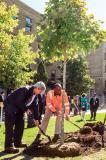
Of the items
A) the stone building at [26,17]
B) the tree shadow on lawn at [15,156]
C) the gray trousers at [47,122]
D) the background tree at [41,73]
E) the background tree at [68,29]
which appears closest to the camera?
the tree shadow on lawn at [15,156]

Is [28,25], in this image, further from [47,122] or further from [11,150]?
[11,150]

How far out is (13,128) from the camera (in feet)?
36.0

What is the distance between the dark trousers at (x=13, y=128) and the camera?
10.2 m

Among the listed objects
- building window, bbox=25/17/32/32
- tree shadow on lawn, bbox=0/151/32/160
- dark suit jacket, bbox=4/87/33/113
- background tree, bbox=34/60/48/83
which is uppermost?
building window, bbox=25/17/32/32

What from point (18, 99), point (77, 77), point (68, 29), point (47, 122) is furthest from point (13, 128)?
point (77, 77)

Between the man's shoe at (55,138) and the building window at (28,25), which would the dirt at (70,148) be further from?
the building window at (28,25)

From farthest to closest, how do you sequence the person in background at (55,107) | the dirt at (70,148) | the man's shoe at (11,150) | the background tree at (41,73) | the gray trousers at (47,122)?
the background tree at (41,73) < the gray trousers at (47,122) < the person in background at (55,107) < the man's shoe at (11,150) < the dirt at (70,148)

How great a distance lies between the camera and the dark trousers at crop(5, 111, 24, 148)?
10234mm

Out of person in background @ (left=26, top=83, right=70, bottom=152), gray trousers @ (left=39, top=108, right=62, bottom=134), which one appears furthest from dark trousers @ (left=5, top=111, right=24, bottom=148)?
gray trousers @ (left=39, top=108, right=62, bottom=134)

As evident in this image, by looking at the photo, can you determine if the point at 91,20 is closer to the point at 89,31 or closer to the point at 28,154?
the point at 89,31

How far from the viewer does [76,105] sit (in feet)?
105

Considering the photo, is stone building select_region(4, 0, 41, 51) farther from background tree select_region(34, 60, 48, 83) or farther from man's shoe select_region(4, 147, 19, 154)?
man's shoe select_region(4, 147, 19, 154)

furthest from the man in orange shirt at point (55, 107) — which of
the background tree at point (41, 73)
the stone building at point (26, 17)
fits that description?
the background tree at point (41, 73)

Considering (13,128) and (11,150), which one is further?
(13,128)
